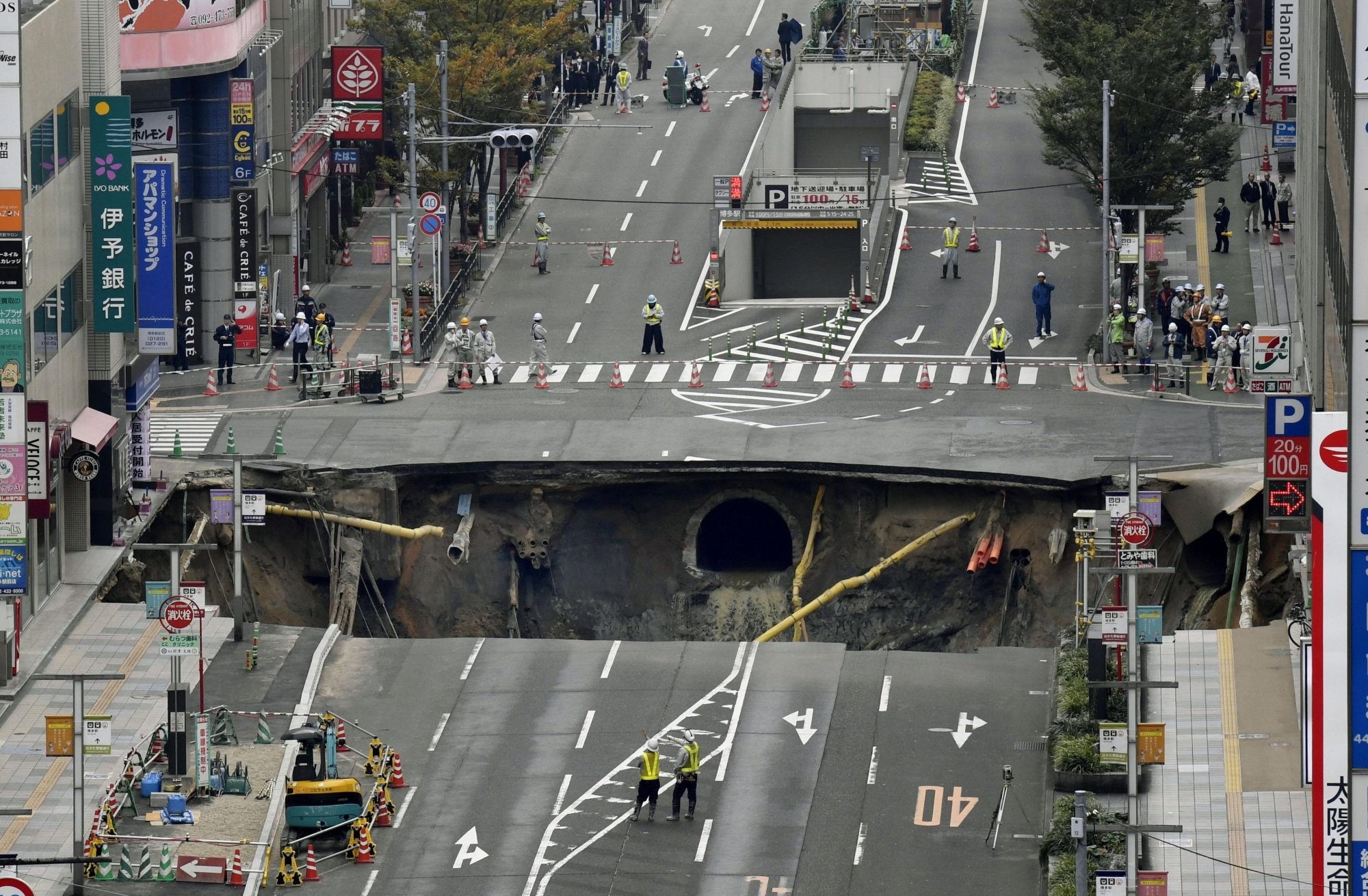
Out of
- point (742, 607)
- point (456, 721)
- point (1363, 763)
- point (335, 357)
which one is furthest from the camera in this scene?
point (335, 357)

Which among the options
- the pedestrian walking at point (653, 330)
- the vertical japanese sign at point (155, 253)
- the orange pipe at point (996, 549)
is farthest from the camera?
the pedestrian walking at point (653, 330)

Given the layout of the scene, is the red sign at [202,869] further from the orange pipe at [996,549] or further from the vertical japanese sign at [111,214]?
the orange pipe at [996,549]

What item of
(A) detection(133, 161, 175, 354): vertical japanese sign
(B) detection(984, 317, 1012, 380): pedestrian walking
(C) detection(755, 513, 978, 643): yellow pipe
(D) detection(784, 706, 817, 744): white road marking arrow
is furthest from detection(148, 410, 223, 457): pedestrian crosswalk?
(B) detection(984, 317, 1012, 380): pedestrian walking

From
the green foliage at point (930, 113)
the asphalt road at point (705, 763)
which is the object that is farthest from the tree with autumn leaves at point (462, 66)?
the asphalt road at point (705, 763)

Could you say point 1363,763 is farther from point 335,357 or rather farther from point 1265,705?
point 335,357

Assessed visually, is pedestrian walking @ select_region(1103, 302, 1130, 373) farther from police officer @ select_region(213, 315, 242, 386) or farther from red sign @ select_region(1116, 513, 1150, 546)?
red sign @ select_region(1116, 513, 1150, 546)

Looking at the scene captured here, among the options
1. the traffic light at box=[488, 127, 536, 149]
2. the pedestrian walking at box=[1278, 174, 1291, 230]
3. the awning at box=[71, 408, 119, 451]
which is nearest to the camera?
the awning at box=[71, 408, 119, 451]

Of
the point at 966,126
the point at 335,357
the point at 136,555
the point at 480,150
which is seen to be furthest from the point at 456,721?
the point at 966,126
